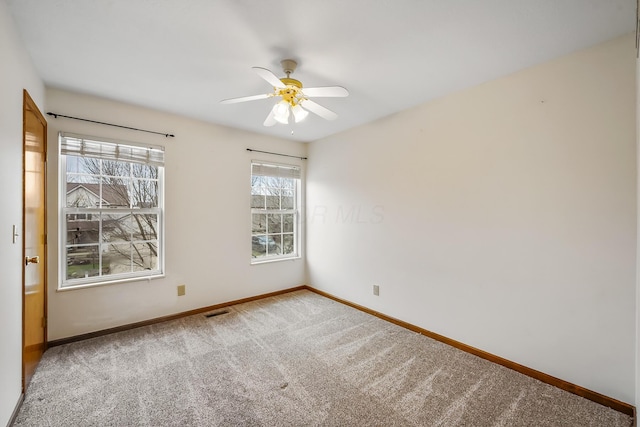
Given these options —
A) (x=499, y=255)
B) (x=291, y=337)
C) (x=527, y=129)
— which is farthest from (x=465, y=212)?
(x=291, y=337)

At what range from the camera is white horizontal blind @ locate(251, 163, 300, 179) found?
12.9 feet

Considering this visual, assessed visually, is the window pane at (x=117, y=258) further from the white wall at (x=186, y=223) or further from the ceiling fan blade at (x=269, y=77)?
the ceiling fan blade at (x=269, y=77)

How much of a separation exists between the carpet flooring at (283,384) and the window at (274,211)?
55.8 inches

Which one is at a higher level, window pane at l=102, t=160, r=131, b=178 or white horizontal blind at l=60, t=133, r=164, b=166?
white horizontal blind at l=60, t=133, r=164, b=166

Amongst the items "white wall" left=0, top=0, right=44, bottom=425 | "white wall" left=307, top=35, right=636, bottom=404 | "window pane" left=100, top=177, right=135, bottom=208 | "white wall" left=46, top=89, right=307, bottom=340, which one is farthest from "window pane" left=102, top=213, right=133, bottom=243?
"white wall" left=307, top=35, right=636, bottom=404

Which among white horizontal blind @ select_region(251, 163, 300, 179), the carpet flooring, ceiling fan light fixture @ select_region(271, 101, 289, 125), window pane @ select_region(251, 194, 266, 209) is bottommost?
the carpet flooring

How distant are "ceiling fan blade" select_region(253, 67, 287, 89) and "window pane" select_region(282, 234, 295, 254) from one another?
8.98 ft

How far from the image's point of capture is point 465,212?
8.36ft

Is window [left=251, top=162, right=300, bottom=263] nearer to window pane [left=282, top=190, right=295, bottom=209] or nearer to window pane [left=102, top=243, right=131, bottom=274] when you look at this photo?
window pane [left=282, top=190, right=295, bottom=209]

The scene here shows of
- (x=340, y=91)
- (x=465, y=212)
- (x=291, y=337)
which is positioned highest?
(x=340, y=91)

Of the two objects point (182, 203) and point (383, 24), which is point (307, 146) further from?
point (383, 24)

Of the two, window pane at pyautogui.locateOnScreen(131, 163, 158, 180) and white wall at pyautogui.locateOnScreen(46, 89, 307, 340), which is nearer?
white wall at pyautogui.locateOnScreen(46, 89, 307, 340)

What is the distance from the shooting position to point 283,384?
6.68 feet

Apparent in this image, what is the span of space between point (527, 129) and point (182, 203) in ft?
11.5
